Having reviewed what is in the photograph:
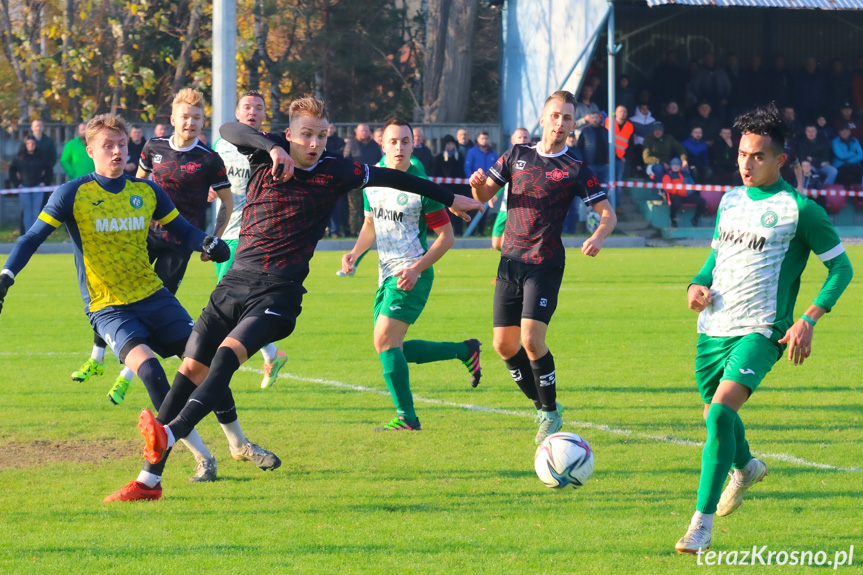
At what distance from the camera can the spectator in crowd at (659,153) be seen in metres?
22.8

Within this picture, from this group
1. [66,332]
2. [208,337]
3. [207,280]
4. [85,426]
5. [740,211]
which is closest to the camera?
[740,211]

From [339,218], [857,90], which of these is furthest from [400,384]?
[857,90]

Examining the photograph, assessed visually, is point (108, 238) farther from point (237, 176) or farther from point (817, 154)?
point (817, 154)

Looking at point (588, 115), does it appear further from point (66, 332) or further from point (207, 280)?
point (66, 332)

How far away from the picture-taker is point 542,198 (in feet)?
22.8

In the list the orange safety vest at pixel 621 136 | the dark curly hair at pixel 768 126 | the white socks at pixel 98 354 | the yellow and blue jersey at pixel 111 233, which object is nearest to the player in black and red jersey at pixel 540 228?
the dark curly hair at pixel 768 126

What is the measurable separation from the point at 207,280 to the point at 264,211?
33.6ft

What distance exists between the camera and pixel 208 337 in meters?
5.54

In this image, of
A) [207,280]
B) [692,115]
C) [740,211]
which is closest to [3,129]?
[207,280]

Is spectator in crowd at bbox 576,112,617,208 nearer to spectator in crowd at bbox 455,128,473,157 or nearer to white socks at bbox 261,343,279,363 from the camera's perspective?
spectator in crowd at bbox 455,128,473,157

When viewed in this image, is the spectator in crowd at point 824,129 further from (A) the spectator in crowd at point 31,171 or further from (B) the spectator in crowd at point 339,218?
(A) the spectator in crowd at point 31,171

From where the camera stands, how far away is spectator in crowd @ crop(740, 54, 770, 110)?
2733 cm

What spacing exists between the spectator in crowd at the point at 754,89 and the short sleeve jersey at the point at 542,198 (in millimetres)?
21585

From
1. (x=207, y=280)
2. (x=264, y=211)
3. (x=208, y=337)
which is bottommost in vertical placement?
(x=207, y=280)
